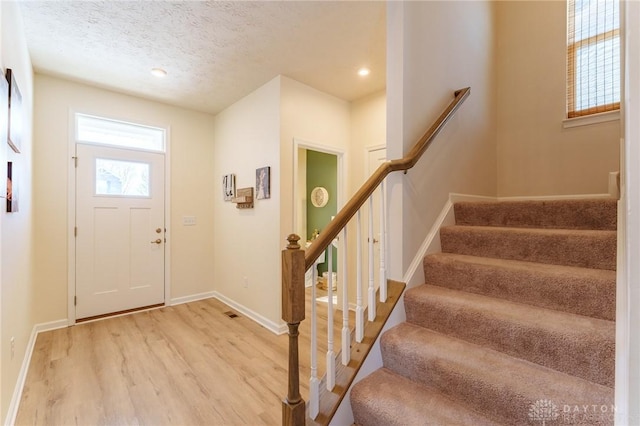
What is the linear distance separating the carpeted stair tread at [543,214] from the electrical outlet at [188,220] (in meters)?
3.49

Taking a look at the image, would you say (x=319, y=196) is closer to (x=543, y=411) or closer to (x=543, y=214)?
(x=543, y=214)

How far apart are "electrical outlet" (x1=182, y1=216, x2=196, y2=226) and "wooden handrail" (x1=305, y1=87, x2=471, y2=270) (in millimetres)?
3237

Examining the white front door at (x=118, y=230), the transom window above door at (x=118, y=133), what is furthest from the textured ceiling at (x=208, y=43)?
the white front door at (x=118, y=230)

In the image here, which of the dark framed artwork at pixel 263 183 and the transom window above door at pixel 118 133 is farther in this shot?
the transom window above door at pixel 118 133

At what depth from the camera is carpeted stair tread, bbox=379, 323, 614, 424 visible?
1075 mm

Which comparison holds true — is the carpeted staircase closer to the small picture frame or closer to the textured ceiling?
the textured ceiling

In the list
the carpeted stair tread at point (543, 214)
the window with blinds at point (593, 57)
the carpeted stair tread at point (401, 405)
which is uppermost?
the window with blinds at point (593, 57)

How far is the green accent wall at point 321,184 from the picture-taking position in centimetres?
533

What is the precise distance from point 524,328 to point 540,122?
238 centimetres

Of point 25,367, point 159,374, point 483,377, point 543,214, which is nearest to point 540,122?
point 543,214

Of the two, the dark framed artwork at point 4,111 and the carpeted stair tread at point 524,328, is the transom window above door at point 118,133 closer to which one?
the dark framed artwork at point 4,111

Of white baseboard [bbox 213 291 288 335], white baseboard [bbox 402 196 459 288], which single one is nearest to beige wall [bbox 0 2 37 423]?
white baseboard [bbox 213 291 288 335]

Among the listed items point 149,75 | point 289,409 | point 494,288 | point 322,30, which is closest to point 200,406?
point 289,409

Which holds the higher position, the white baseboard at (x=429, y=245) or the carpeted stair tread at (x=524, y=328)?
the white baseboard at (x=429, y=245)
